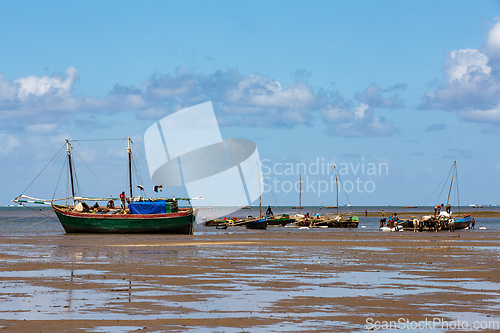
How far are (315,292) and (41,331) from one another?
340 inches

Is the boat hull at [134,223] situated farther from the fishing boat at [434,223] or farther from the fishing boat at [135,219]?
the fishing boat at [434,223]

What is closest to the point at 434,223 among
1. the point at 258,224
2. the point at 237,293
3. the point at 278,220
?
the point at 258,224

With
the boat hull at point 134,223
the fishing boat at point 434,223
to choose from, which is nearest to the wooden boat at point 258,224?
the fishing boat at point 434,223

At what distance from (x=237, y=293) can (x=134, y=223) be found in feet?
158

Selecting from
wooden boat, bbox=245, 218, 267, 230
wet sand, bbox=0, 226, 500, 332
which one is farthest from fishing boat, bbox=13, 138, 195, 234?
wet sand, bbox=0, 226, 500, 332

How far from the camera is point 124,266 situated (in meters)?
27.3

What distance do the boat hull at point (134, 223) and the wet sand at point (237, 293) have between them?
3393cm

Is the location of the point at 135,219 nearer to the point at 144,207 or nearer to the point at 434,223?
the point at 144,207

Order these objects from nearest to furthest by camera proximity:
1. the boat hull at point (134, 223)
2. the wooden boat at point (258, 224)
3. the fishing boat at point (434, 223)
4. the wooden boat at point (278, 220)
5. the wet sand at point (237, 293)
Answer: the wet sand at point (237, 293) < the boat hull at point (134, 223) < the fishing boat at point (434, 223) < the wooden boat at point (258, 224) < the wooden boat at point (278, 220)

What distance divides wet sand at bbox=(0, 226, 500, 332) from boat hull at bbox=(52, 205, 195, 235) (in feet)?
111

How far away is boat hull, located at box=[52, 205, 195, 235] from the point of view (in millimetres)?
65938

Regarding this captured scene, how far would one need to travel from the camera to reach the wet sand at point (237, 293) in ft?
47.5

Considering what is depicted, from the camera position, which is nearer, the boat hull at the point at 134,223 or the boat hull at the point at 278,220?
the boat hull at the point at 134,223

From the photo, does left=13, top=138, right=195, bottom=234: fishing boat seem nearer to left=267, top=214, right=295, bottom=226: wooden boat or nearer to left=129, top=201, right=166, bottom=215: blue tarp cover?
left=129, top=201, right=166, bottom=215: blue tarp cover
